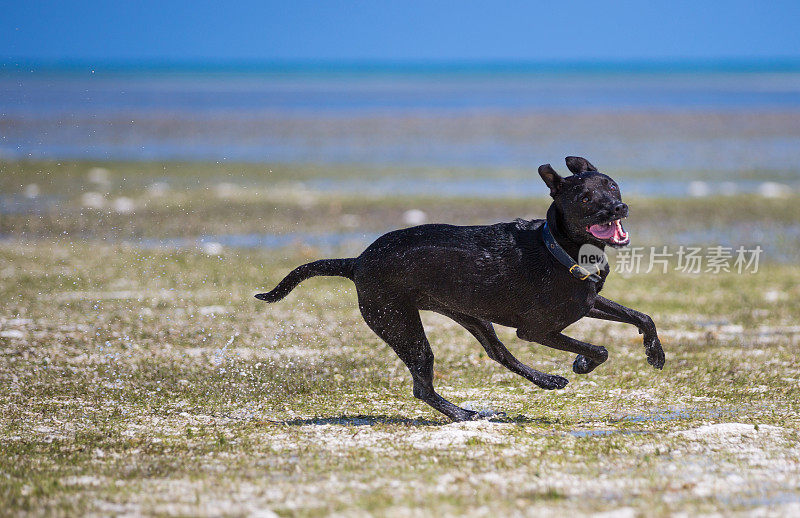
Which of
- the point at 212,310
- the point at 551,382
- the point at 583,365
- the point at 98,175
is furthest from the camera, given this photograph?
the point at 98,175

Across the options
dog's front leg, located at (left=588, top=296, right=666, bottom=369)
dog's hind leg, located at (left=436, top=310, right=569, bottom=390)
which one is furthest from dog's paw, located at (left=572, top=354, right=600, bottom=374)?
dog's front leg, located at (left=588, top=296, right=666, bottom=369)

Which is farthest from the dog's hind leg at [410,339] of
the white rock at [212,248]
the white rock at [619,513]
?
the white rock at [212,248]

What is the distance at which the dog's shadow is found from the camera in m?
7.99

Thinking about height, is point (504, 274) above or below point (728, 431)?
above

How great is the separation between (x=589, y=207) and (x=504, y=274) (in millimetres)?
804

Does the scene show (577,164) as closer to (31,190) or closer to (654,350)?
(654,350)

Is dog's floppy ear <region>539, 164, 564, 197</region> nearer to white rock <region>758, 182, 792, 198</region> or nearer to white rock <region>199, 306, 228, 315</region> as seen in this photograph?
white rock <region>199, 306, 228, 315</region>

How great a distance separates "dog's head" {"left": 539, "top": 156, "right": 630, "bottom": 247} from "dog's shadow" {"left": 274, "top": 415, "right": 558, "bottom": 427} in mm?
1416

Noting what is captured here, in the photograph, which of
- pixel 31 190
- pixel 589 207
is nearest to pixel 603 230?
pixel 589 207

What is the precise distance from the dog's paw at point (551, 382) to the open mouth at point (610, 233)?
1466mm

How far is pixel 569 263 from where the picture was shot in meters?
7.65

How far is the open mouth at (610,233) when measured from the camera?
295 inches

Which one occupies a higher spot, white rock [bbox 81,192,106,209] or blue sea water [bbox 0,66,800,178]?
blue sea water [bbox 0,66,800,178]

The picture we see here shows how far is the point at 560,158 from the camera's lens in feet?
105
